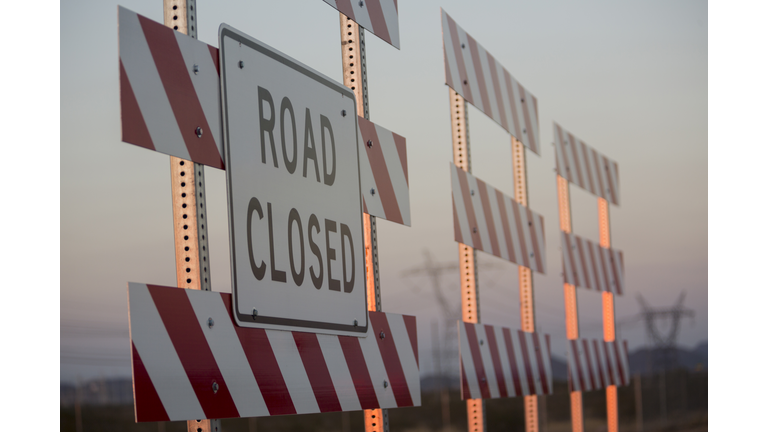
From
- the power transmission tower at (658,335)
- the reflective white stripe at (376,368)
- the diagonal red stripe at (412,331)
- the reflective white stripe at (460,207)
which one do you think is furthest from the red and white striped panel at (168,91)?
the power transmission tower at (658,335)

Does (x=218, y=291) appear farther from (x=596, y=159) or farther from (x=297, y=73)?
(x=596, y=159)

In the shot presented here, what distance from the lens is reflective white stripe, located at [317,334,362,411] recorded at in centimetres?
304

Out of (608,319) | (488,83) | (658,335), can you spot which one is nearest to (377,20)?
(488,83)

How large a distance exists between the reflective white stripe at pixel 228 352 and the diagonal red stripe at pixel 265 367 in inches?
0.9

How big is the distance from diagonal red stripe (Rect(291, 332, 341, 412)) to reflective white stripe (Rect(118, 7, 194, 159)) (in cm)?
89

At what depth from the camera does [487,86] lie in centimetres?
516

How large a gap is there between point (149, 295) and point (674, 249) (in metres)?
14.7

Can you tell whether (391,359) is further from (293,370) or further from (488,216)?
(488,216)

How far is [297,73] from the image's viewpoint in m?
3.03

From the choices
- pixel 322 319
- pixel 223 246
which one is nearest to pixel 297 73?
pixel 223 246

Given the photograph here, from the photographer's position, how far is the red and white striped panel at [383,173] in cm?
349

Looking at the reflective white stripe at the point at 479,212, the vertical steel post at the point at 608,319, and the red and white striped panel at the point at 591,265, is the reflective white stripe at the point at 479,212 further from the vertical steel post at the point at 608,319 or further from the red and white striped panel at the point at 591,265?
the vertical steel post at the point at 608,319

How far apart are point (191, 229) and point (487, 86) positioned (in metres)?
3.15

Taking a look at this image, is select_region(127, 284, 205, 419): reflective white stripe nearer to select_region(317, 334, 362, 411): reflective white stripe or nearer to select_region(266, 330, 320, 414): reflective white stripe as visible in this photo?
select_region(266, 330, 320, 414): reflective white stripe
